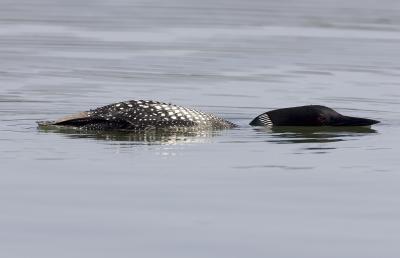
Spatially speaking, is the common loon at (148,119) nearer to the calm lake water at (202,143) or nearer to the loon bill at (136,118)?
the loon bill at (136,118)

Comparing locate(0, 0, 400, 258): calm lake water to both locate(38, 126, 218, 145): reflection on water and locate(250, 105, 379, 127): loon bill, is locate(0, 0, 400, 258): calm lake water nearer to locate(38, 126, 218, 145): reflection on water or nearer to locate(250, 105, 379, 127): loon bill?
locate(38, 126, 218, 145): reflection on water

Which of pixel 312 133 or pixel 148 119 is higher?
pixel 148 119

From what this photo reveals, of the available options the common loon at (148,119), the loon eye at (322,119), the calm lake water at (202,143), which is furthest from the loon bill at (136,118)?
the loon eye at (322,119)

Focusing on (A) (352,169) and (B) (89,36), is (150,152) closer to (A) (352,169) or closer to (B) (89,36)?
(A) (352,169)

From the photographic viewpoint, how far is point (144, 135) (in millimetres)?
11086

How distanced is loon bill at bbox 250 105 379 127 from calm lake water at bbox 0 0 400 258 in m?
0.19

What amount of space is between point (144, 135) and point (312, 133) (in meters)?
1.39

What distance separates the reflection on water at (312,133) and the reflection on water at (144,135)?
1.64 ft

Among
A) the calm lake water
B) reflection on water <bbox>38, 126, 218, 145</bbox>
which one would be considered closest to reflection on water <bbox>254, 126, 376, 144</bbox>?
the calm lake water

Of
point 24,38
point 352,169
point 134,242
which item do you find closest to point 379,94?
point 352,169

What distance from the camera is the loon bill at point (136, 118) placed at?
11125 millimetres

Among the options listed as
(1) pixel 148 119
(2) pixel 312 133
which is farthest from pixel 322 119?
(1) pixel 148 119

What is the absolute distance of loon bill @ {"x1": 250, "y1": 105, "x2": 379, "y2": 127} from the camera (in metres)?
11.8

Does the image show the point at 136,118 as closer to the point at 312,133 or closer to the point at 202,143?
the point at 202,143
